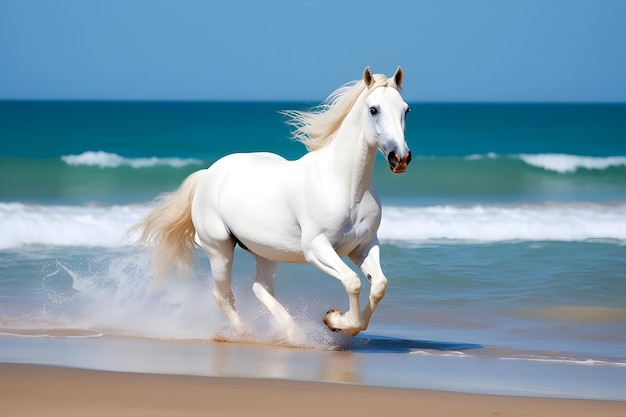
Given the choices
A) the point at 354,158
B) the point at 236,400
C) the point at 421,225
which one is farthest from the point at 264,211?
the point at 421,225

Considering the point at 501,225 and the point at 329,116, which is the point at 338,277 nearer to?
the point at 329,116

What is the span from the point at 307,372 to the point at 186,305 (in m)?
2.51

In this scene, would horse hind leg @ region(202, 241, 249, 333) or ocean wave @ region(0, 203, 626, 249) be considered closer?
horse hind leg @ region(202, 241, 249, 333)

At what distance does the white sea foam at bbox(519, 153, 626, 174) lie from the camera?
26306 millimetres

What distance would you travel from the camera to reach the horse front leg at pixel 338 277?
6.16 metres

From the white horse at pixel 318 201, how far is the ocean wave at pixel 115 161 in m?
19.5

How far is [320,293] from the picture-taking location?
9312mm

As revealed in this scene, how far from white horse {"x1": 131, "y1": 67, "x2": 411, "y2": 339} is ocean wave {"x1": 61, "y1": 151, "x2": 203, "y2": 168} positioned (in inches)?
770

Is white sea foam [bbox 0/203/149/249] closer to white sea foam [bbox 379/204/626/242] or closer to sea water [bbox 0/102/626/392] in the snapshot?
sea water [bbox 0/102/626/392]

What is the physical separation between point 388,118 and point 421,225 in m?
7.96

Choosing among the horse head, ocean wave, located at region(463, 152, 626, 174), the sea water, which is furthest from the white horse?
ocean wave, located at region(463, 152, 626, 174)

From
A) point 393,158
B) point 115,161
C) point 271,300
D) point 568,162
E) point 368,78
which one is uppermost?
point 568,162

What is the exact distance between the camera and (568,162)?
2703cm

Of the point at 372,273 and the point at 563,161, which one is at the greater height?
the point at 563,161
